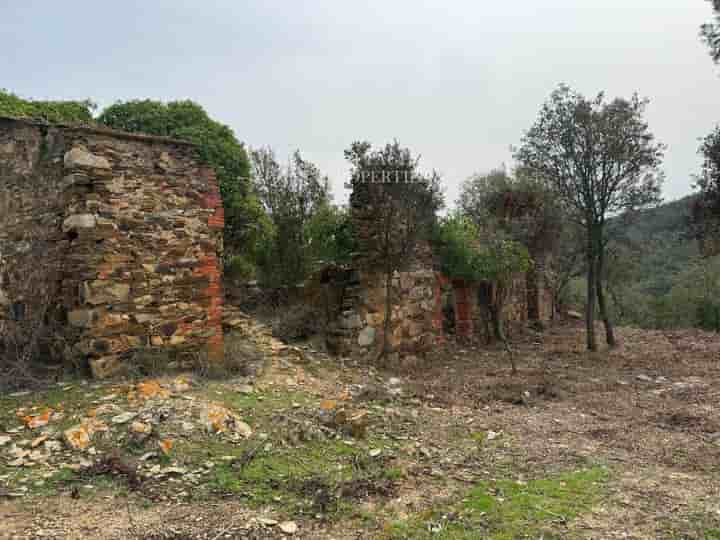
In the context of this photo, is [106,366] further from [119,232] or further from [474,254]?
[474,254]

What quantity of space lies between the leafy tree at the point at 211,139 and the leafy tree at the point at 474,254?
5.06m

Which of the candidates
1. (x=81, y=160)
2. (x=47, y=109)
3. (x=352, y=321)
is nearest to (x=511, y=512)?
(x=352, y=321)

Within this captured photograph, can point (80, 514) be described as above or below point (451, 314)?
below

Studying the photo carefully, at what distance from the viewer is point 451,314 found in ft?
39.7

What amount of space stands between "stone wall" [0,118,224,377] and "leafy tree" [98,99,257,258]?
5.64 m

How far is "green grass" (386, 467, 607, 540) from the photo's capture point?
333cm

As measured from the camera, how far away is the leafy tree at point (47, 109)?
1077 centimetres

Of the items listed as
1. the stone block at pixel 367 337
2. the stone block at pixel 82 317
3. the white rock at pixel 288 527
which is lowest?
the white rock at pixel 288 527

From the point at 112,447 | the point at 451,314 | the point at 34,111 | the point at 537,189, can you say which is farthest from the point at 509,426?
the point at 34,111

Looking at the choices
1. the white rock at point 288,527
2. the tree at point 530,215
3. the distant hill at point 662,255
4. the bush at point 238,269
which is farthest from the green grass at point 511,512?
the distant hill at point 662,255

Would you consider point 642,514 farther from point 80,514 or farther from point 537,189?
point 537,189

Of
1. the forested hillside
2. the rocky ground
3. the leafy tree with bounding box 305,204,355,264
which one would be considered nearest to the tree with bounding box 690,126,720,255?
the forested hillside

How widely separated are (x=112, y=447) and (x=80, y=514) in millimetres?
951

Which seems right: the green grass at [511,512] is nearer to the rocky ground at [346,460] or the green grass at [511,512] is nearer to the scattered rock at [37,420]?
the rocky ground at [346,460]
